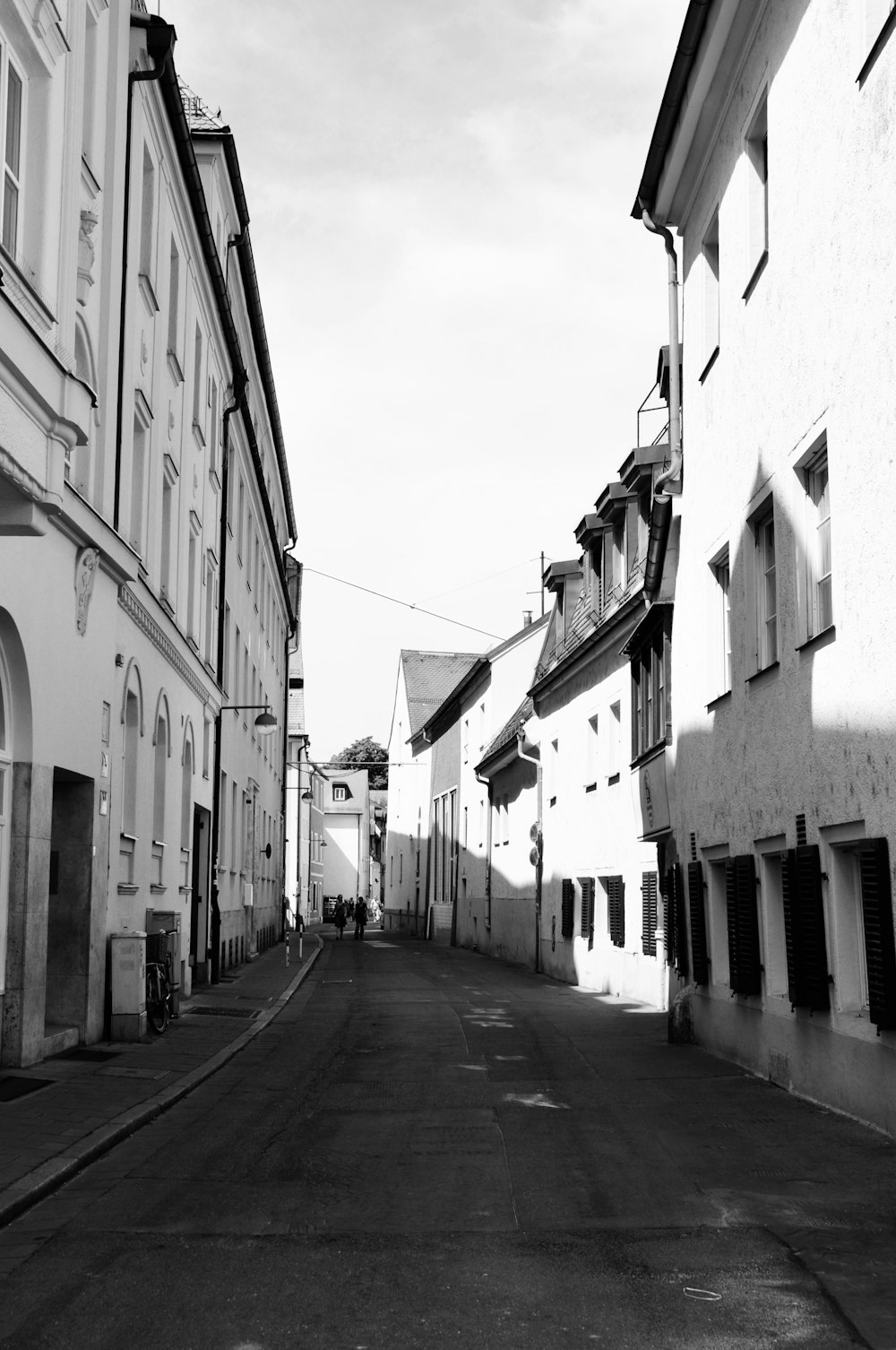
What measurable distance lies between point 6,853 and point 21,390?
179 inches

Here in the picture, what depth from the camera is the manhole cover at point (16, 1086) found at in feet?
36.1

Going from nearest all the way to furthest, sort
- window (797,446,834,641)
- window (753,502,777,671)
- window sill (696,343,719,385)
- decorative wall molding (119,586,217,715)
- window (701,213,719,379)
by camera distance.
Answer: window (797,446,834,641) < window (753,502,777,671) < window sill (696,343,719,385) < window (701,213,719,379) < decorative wall molding (119,586,217,715)

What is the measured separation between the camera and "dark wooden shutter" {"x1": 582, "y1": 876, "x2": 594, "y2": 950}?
25.8 metres

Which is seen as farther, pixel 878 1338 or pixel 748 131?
pixel 748 131

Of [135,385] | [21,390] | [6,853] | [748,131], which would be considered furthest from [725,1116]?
[135,385]

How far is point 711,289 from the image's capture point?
15.8 m

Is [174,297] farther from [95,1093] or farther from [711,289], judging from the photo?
[95,1093]

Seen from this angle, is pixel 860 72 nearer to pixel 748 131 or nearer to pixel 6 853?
pixel 748 131

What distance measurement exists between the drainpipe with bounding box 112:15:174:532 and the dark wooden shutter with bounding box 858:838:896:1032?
9243 mm

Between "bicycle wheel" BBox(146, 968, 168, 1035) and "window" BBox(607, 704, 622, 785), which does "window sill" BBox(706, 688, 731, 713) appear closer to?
"bicycle wheel" BBox(146, 968, 168, 1035)

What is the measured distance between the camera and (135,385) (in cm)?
1723

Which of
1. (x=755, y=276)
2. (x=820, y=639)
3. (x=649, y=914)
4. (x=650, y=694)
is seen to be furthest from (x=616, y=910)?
(x=820, y=639)

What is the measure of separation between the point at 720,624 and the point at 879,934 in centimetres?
618

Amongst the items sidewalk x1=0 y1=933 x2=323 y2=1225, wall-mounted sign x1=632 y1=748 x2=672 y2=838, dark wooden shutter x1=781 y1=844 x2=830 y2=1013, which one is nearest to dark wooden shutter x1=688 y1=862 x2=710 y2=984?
wall-mounted sign x1=632 y1=748 x2=672 y2=838
